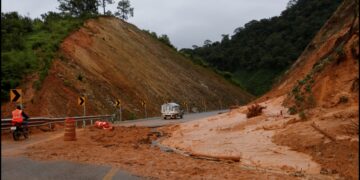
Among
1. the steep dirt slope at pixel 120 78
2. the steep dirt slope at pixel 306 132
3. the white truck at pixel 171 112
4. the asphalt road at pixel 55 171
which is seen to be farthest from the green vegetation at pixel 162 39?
the asphalt road at pixel 55 171

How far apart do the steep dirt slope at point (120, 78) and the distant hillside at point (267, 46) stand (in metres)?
13.7

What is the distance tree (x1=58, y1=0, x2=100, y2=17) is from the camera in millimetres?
75250

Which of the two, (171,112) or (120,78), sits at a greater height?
(120,78)

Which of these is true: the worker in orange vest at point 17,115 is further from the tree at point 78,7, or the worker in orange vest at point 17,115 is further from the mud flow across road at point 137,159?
the tree at point 78,7

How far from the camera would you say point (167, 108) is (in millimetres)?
49438

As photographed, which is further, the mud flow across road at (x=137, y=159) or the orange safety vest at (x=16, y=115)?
the orange safety vest at (x=16, y=115)

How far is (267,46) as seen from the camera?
11556 centimetres

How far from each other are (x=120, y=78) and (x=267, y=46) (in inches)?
2532

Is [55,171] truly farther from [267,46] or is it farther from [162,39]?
[267,46]

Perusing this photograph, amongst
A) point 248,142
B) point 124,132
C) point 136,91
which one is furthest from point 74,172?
point 136,91

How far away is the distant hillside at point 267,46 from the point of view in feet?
353

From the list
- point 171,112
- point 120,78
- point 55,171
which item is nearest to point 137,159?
point 55,171

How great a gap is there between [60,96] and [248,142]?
941 inches

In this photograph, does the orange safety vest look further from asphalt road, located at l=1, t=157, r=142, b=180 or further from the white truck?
the white truck
